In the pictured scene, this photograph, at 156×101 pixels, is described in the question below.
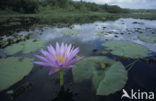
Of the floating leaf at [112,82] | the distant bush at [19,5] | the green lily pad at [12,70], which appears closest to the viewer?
the floating leaf at [112,82]

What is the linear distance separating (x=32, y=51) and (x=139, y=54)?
2.29 m

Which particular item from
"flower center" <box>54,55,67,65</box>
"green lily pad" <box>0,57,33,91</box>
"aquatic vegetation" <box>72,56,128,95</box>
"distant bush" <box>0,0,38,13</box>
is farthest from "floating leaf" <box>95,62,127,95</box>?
"distant bush" <box>0,0,38,13</box>

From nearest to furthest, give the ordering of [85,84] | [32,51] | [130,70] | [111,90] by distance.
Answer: [111,90], [85,84], [130,70], [32,51]

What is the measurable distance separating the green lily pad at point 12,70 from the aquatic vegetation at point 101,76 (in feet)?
2.47

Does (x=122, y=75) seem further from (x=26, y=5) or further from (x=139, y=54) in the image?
(x=26, y=5)

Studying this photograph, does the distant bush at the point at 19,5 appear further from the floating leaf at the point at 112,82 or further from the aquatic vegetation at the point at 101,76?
the floating leaf at the point at 112,82

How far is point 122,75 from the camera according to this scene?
121 cm

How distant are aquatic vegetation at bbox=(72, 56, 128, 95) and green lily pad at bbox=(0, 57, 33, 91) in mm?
753

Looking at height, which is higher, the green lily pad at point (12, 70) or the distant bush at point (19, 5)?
the distant bush at point (19, 5)

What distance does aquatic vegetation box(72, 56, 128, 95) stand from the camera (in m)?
1.02

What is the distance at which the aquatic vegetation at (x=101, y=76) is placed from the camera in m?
1.02

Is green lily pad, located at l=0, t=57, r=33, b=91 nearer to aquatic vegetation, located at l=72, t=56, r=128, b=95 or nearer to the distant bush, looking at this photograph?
aquatic vegetation, located at l=72, t=56, r=128, b=95

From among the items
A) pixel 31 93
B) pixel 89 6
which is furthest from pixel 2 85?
pixel 89 6

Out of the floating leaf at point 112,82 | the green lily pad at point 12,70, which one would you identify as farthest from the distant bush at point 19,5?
the floating leaf at point 112,82
